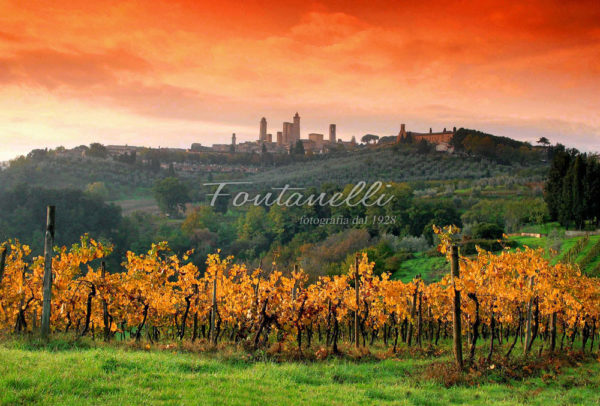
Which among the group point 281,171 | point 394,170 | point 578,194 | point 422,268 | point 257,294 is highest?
point 281,171

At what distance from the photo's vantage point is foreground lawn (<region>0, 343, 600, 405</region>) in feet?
19.4

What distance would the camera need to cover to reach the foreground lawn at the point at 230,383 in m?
5.92

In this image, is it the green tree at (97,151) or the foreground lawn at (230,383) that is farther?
the green tree at (97,151)

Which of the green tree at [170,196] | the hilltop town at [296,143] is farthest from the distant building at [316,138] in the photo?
the green tree at [170,196]

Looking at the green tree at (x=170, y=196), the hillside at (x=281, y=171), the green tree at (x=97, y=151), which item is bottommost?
the green tree at (x=170, y=196)

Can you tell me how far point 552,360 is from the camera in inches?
414

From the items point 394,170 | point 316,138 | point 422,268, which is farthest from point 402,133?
point 422,268

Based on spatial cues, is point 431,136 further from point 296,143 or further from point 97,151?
point 97,151

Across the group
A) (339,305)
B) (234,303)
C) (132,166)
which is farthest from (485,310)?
(132,166)

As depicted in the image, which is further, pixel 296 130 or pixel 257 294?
pixel 296 130

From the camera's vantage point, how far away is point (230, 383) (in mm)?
6742

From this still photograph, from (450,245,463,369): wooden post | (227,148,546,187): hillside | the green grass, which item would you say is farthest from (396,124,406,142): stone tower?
(450,245,463,369): wooden post

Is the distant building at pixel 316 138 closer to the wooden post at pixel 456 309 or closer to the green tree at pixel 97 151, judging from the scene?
the green tree at pixel 97 151

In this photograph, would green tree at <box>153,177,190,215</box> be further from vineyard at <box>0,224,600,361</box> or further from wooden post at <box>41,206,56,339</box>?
wooden post at <box>41,206,56,339</box>
